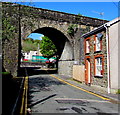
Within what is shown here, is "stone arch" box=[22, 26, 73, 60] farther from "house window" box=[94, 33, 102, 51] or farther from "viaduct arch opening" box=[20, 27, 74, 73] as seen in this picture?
"house window" box=[94, 33, 102, 51]

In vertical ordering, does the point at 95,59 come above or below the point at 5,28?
below

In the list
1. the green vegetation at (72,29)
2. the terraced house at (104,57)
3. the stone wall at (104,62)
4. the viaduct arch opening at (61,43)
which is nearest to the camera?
the terraced house at (104,57)

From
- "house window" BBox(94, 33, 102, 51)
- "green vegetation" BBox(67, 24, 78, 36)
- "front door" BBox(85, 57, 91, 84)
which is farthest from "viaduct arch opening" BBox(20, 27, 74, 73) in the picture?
"house window" BBox(94, 33, 102, 51)

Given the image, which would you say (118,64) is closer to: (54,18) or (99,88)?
(99,88)

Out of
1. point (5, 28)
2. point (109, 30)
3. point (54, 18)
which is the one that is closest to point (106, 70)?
point (109, 30)

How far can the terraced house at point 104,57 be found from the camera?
37.3 feet

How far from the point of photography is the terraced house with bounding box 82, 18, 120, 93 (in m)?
11.4

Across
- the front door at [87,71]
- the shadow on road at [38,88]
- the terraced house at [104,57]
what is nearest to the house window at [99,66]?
the terraced house at [104,57]

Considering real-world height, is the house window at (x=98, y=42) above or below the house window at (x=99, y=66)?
above

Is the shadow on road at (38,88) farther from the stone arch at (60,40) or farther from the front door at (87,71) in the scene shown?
the stone arch at (60,40)

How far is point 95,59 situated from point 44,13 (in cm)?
1111

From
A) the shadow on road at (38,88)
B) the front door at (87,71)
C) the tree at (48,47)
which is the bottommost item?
the shadow on road at (38,88)

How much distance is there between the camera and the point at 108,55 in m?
11.6

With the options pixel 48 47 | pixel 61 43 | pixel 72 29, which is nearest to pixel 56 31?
pixel 72 29
